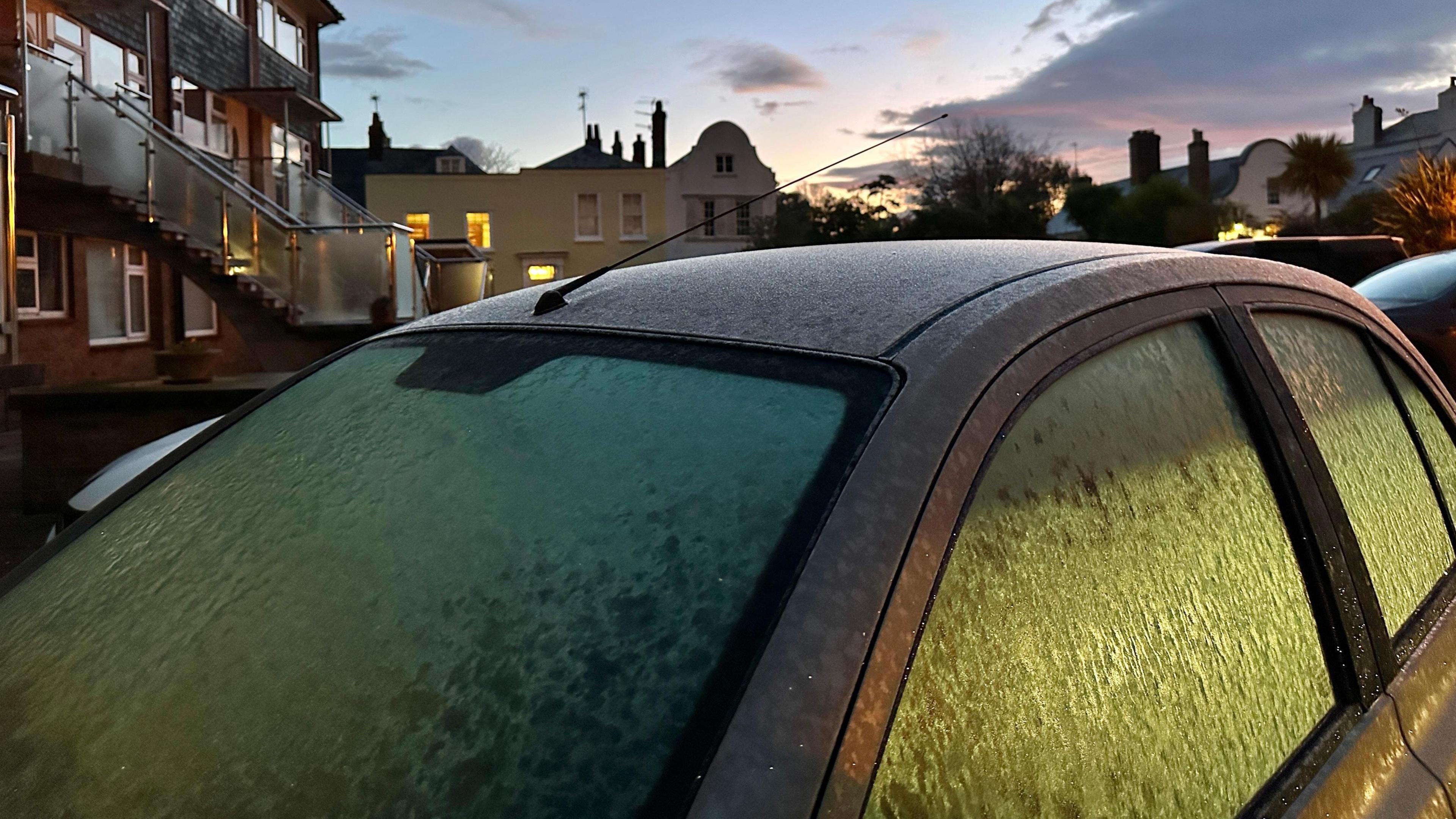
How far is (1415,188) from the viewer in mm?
24656

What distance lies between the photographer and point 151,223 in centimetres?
1625

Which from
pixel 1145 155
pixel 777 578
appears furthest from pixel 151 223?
pixel 1145 155

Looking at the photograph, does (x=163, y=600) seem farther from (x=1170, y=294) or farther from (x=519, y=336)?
(x=1170, y=294)

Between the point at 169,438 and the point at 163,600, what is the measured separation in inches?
99.6

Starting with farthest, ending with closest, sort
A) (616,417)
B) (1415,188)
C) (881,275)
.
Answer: (1415,188) → (881,275) → (616,417)

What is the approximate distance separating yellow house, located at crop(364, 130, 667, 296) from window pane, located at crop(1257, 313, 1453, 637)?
44.0 m

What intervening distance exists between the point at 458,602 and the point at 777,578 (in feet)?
1.19

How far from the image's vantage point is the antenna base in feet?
5.66

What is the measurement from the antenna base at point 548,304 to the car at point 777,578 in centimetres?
1

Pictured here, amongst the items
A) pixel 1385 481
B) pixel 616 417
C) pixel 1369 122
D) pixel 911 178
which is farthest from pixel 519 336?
pixel 1369 122

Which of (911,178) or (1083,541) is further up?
(911,178)

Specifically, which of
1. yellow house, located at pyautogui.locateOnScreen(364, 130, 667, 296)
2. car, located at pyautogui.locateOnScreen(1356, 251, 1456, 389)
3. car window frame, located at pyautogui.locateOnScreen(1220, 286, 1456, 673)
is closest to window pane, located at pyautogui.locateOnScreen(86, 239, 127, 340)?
car, located at pyautogui.locateOnScreen(1356, 251, 1456, 389)

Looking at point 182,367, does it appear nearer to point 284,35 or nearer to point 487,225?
point 284,35

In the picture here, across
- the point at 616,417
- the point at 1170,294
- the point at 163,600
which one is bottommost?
the point at 163,600
